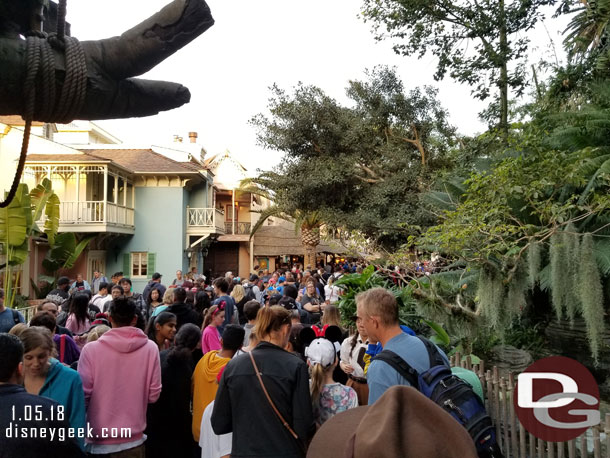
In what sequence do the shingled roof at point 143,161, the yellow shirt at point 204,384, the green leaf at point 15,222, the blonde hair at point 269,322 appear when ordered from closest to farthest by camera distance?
the blonde hair at point 269,322 → the yellow shirt at point 204,384 → the green leaf at point 15,222 → the shingled roof at point 143,161

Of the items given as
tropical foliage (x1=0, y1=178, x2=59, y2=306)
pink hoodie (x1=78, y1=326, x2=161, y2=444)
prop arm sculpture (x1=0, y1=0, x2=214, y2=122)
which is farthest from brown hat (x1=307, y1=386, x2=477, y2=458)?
tropical foliage (x1=0, y1=178, x2=59, y2=306)

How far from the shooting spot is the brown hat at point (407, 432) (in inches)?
51.3

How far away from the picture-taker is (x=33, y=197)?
1609cm

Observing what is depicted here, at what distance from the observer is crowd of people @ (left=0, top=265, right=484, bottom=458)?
1.69m

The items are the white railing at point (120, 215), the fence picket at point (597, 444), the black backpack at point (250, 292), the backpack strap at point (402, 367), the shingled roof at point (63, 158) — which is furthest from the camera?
the white railing at point (120, 215)

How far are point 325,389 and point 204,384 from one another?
1212 millimetres

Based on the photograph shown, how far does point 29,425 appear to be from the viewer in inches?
92.7

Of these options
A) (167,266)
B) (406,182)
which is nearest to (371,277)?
(406,182)

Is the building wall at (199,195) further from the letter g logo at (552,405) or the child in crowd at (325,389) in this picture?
the child in crowd at (325,389)

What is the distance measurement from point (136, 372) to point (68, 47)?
2626mm

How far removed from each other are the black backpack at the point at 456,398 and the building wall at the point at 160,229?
2246 centimetres

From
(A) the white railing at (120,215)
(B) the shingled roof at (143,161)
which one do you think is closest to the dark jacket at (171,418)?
(A) the white railing at (120,215)

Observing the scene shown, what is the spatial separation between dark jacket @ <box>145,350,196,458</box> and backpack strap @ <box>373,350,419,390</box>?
2.33 metres

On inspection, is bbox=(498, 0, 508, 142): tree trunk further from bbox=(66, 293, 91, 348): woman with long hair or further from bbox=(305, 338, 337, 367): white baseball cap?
bbox=(66, 293, 91, 348): woman with long hair
